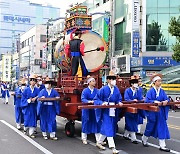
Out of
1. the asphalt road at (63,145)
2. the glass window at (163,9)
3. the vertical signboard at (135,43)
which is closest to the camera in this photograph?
the asphalt road at (63,145)

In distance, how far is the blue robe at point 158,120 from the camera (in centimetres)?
782

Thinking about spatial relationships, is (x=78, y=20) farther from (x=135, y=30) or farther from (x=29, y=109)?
(x=135, y=30)

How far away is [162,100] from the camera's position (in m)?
7.91

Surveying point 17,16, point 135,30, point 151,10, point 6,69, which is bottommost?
point 6,69

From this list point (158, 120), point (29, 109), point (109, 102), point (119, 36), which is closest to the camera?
point (109, 102)

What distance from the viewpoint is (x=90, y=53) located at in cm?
1032

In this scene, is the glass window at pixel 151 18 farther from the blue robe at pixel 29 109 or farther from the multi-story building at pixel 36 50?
the multi-story building at pixel 36 50

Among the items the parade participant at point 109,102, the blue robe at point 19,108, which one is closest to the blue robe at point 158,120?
the parade participant at point 109,102

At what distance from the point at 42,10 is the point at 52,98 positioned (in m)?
105

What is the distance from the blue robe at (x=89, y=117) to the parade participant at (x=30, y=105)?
1999 mm

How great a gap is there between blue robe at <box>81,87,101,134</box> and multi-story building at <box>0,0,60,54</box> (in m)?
101

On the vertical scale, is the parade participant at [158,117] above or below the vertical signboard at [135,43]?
below

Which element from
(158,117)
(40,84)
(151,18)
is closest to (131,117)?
(158,117)

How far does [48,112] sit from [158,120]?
309 cm
